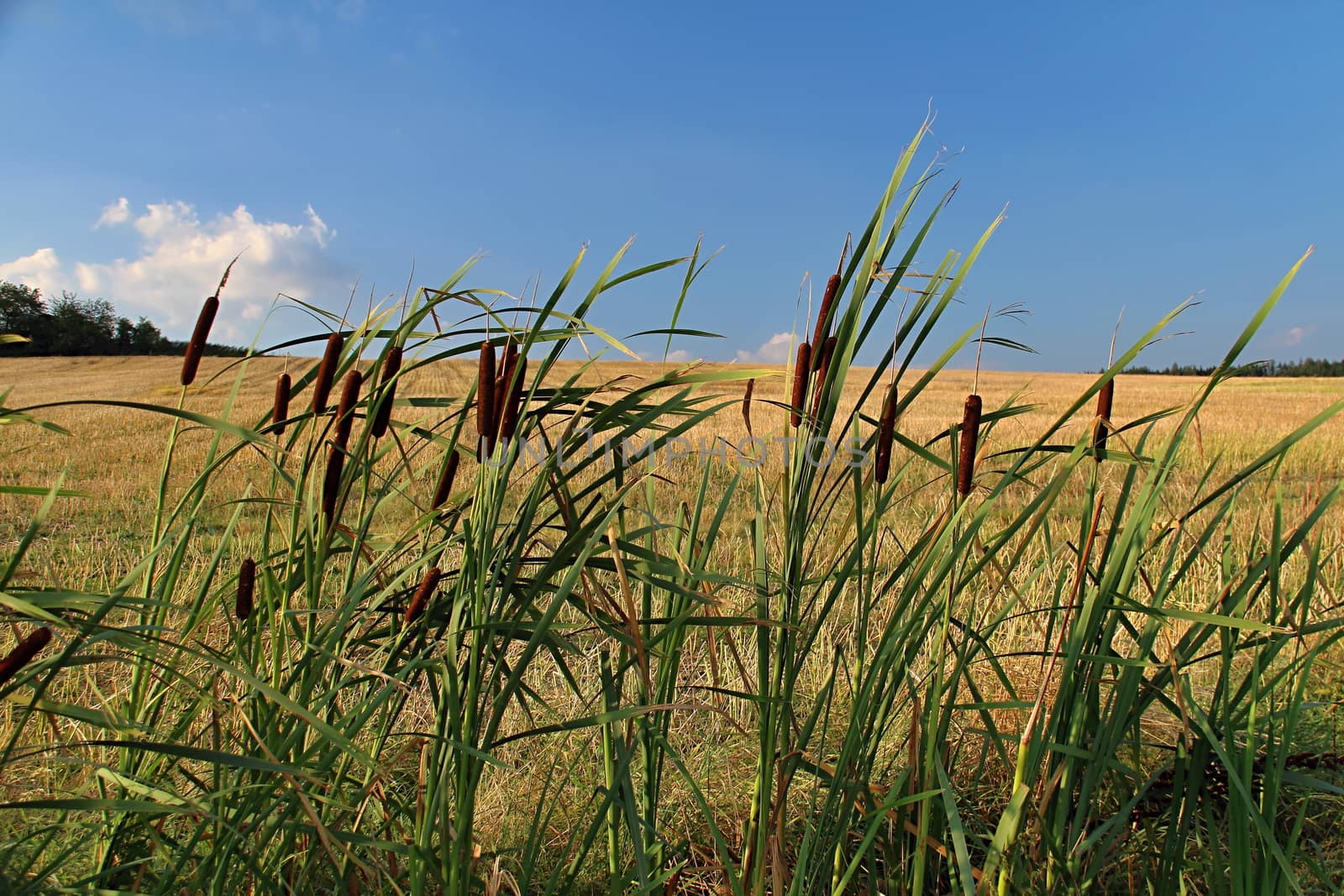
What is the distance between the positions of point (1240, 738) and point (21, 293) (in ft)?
234

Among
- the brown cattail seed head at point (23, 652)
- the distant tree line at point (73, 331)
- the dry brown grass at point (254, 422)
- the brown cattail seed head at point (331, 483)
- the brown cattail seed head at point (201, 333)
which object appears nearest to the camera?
the brown cattail seed head at point (23, 652)

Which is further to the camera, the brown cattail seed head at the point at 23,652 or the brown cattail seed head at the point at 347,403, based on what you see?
the brown cattail seed head at the point at 347,403

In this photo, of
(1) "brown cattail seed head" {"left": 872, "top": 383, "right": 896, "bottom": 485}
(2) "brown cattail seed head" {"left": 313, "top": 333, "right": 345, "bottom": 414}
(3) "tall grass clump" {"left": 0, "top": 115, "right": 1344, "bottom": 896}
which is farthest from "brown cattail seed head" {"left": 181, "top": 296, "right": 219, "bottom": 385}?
(1) "brown cattail seed head" {"left": 872, "top": 383, "right": 896, "bottom": 485}

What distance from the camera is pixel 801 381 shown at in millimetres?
1054

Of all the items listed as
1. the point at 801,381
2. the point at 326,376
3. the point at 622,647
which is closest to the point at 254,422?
the point at 326,376

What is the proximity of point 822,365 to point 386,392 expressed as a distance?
62 centimetres

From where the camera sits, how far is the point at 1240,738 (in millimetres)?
2229

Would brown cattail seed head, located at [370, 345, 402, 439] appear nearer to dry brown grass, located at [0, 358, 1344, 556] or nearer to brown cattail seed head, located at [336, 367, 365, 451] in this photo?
brown cattail seed head, located at [336, 367, 365, 451]

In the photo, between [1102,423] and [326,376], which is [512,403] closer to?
[326,376]

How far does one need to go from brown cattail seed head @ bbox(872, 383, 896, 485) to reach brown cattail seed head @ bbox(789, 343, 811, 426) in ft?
0.36

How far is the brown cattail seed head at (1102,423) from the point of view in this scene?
1.19 m

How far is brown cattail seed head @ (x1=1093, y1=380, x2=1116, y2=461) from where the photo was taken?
1.19 m

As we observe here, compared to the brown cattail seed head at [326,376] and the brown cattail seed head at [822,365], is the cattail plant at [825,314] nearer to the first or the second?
the brown cattail seed head at [822,365]

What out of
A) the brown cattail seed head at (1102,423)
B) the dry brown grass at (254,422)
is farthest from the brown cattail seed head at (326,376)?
the brown cattail seed head at (1102,423)
